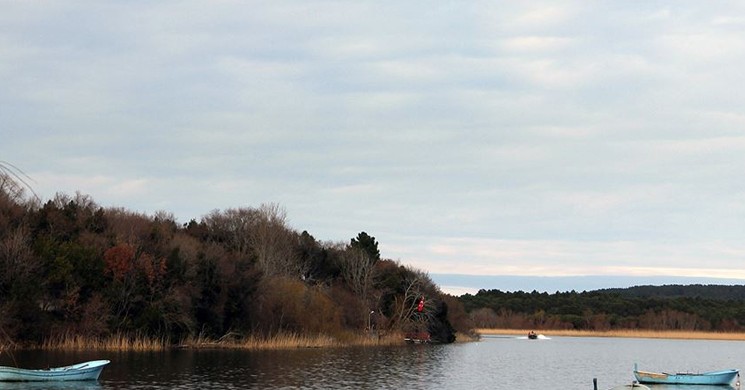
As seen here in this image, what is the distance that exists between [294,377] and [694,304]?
13033cm

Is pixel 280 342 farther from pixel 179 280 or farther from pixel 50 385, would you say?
pixel 50 385

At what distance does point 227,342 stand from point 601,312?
99.3 m

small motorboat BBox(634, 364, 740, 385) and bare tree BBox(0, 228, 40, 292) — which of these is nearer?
small motorboat BBox(634, 364, 740, 385)

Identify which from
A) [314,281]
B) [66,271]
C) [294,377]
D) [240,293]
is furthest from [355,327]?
[294,377]

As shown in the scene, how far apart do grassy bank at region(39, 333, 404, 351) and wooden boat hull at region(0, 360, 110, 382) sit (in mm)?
21667

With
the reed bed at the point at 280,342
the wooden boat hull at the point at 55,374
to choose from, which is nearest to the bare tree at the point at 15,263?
the reed bed at the point at 280,342

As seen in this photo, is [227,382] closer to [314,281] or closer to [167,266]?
[167,266]

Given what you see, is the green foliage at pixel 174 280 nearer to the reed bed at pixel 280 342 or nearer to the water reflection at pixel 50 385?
the reed bed at pixel 280 342

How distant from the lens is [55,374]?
41.7 m

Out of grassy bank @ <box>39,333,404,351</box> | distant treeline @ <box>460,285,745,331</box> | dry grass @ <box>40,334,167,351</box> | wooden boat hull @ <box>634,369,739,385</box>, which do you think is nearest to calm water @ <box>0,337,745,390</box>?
wooden boat hull @ <box>634,369,739,385</box>

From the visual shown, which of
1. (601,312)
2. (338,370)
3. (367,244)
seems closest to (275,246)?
(367,244)

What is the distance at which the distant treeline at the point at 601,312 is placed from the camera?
149000 millimetres

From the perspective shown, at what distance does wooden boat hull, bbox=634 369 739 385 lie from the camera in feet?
166

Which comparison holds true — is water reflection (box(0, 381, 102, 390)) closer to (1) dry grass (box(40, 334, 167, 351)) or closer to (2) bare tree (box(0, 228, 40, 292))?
(2) bare tree (box(0, 228, 40, 292))
